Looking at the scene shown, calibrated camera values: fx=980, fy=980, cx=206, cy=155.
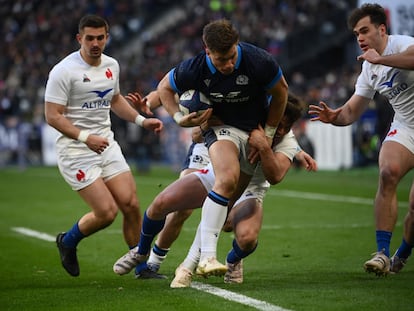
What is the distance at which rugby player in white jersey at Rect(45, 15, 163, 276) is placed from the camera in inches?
352

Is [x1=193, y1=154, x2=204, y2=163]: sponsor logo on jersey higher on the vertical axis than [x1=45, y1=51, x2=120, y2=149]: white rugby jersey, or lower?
lower

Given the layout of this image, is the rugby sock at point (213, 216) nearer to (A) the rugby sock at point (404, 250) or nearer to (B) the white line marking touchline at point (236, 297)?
(B) the white line marking touchline at point (236, 297)

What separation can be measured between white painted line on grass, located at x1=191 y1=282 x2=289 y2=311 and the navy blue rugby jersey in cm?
136

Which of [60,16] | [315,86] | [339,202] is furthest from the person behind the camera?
[60,16]

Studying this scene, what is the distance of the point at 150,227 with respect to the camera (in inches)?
340

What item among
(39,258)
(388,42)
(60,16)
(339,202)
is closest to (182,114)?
(388,42)

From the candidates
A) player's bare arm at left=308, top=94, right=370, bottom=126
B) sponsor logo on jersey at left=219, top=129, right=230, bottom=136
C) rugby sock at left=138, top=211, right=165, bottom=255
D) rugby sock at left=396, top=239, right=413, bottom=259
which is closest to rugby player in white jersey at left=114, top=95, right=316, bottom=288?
rugby sock at left=138, top=211, right=165, bottom=255

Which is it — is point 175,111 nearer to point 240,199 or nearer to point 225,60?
point 225,60

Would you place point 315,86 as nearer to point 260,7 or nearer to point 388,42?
point 260,7

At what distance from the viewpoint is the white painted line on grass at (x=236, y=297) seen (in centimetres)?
687

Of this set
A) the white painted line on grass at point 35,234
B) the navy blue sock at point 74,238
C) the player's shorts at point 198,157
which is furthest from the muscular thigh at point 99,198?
the white painted line on grass at point 35,234

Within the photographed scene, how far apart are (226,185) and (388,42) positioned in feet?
7.38

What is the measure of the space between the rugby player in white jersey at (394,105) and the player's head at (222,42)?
1.40 m

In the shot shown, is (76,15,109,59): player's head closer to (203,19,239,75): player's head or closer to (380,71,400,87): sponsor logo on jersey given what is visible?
(203,19,239,75): player's head
